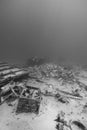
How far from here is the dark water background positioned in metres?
30.6

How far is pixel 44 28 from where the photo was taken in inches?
1364

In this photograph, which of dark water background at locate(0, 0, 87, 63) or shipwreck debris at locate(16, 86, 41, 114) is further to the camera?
dark water background at locate(0, 0, 87, 63)

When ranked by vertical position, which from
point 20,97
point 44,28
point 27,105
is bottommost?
point 27,105

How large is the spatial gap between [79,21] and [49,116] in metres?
43.1

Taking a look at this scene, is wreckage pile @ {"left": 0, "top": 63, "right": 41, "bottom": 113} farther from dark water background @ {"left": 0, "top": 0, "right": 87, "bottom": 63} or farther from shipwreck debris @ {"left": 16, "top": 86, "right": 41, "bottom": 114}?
dark water background @ {"left": 0, "top": 0, "right": 87, "bottom": 63}

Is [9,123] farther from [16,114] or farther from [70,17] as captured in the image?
[70,17]

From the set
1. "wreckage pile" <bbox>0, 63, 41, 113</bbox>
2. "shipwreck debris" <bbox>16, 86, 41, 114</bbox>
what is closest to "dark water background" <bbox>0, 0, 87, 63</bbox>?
"wreckage pile" <bbox>0, 63, 41, 113</bbox>

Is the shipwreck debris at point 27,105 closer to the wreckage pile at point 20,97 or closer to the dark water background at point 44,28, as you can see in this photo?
the wreckage pile at point 20,97

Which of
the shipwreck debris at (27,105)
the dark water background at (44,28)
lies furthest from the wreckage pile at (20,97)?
the dark water background at (44,28)

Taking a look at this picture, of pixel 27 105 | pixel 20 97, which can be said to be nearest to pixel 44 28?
pixel 20 97

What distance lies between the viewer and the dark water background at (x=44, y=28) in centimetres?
3063

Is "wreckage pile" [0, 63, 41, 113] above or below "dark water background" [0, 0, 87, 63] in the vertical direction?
below

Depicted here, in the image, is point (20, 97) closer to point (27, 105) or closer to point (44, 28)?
point (27, 105)

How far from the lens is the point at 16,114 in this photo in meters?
3.61
